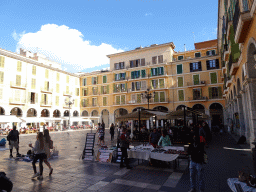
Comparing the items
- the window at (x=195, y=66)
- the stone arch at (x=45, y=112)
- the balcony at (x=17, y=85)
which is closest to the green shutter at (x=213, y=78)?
the window at (x=195, y=66)

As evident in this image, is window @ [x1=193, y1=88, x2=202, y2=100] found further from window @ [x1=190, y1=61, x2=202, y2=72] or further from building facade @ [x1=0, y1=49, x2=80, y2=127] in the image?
building facade @ [x1=0, y1=49, x2=80, y2=127]

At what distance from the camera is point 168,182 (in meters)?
4.98

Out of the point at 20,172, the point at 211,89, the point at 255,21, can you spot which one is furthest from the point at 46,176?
the point at 211,89

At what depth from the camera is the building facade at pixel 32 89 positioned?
90.2 ft

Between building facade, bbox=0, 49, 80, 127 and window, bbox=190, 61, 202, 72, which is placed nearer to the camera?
building facade, bbox=0, 49, 80, 127

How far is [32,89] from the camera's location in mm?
31250

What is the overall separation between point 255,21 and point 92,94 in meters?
36.1

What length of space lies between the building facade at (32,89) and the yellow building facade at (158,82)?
547 cm

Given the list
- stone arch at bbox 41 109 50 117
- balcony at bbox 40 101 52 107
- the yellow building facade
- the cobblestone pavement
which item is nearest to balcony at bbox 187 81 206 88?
the yellow building facade

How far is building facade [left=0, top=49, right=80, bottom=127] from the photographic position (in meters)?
27.5

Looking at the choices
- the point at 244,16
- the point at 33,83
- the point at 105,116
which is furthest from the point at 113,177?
the point at 105,116

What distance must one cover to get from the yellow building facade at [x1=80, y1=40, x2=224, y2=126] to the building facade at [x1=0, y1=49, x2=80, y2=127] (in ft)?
18.0

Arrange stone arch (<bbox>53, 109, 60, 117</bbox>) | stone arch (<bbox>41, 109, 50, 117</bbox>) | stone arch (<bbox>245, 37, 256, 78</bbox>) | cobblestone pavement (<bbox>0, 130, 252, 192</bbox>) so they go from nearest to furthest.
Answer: cobblestone pavement (<bbox>0, 130, 252, 192</bbox>)
stone arch (<bbox>245, 37, 256, 78</bbox>)
stone arch (<bbox>41, 109, 50, 117</bbox>)
stone arch (<bbox>53, 109, 60, 117</bbox>)

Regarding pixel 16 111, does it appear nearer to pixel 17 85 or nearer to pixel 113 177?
pixel 17 85
